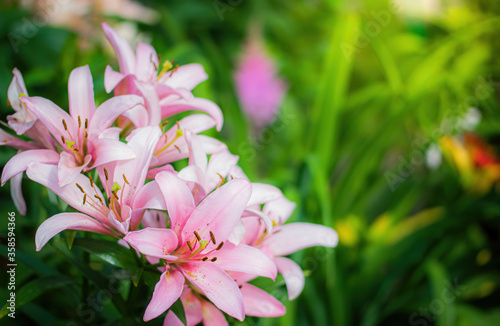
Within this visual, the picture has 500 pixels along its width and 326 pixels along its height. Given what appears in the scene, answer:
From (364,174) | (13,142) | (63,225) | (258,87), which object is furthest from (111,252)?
(258,87)

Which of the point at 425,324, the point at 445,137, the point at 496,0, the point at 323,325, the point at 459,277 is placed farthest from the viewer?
the point at 496,0

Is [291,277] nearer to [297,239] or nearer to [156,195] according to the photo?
[297,239]

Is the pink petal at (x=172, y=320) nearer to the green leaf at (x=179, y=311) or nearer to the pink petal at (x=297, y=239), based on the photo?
the green leaf at (x=179, y=311)

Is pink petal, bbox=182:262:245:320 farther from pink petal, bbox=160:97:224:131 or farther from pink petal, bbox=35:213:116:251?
pink petal, bbox=160:97:224:131

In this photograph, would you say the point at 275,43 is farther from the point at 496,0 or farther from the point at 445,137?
the point at 445,137

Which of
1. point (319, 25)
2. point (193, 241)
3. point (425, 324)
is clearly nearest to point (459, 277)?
point (425, 324)
